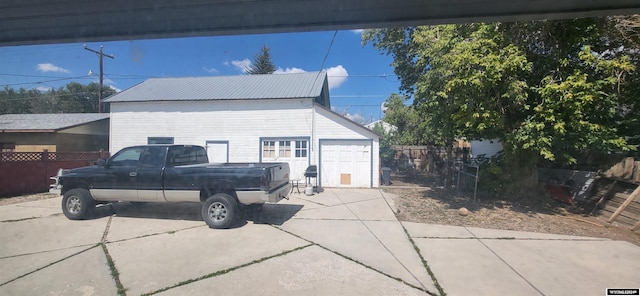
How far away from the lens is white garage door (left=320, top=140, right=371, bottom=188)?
12.5 metres

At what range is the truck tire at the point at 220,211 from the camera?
613 centimetres

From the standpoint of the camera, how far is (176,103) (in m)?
13.7

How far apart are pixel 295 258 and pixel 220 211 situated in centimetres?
235

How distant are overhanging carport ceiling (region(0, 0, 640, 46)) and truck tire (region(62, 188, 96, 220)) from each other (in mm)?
3922

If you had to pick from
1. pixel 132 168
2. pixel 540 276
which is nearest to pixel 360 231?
pixel 540 276

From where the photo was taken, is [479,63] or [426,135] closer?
[479,63]

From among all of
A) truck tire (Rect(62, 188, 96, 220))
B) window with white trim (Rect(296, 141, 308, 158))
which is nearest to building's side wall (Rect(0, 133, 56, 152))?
truck tire (Rect(62, 188, 96, 220))

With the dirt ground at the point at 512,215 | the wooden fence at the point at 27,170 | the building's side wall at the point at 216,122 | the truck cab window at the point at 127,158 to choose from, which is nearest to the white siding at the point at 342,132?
the building's side wall at the point at 216,122

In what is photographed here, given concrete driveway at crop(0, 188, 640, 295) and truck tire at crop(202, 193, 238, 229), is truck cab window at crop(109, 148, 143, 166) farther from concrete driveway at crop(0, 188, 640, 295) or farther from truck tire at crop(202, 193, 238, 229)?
truck tire at crop(202, 193, 238, 229)

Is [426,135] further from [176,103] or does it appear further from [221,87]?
[176,103]

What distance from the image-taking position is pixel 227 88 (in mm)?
14523

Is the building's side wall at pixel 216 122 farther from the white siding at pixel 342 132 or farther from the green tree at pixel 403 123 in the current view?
the green tree at pixel 403 123

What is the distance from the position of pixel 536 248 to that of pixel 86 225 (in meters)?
8.33

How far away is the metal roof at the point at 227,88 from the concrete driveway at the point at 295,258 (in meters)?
7.31
